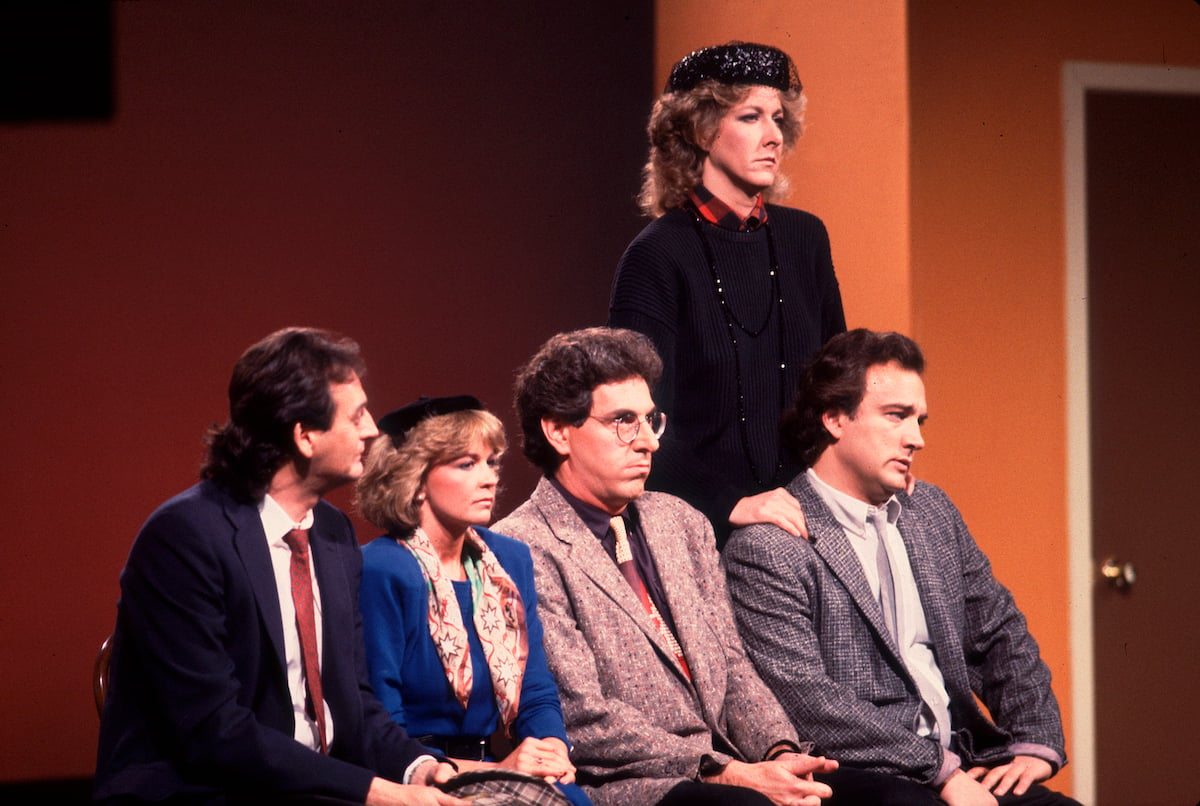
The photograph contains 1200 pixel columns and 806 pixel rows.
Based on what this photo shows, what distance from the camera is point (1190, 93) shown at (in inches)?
173

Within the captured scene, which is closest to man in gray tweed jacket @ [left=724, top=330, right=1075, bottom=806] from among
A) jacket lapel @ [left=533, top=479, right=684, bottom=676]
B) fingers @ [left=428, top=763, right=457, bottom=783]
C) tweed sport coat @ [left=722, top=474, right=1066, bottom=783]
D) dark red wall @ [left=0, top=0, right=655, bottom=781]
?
tweed sport coat @ [left=722, top=474, right=1066, bottom=783]

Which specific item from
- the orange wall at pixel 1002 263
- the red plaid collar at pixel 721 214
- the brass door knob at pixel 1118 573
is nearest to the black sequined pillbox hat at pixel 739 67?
the red plaid collar at pixel 721 214

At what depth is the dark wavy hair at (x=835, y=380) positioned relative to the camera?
3139 mm

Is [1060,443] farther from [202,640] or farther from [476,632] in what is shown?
[202,640]

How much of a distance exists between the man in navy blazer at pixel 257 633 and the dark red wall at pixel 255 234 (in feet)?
5.35

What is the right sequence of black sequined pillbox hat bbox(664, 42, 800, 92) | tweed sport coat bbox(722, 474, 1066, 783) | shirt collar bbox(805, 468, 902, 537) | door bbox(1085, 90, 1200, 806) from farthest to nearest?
door bbox(1085, 90, 1200, 806)
black sequined pillbox hat bbox(664, 42, 800, 92)
shirt collar bbox(805, 468, 902, 537)
tweed sport coat bbox(722, 474, 1066, 783)

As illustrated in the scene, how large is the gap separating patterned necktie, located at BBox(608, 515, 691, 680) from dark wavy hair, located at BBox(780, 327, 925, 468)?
47 cm

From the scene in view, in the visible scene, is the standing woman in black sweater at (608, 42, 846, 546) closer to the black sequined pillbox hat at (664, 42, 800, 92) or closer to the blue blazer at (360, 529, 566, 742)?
the black sequined pillbox hat at (664, 42, 800, 92)

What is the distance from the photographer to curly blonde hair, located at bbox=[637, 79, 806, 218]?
3303 millimetres

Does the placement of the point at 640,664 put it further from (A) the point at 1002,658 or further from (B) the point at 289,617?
(A) the point at 1002,658

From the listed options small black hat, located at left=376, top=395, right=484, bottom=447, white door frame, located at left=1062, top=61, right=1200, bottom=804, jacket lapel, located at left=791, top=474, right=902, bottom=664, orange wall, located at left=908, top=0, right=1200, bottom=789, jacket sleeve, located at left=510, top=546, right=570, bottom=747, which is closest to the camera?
jacket sleeve, located at left=510, top=546, right=570, bottom=747

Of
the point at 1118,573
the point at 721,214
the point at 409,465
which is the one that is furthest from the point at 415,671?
the point at 1118,573

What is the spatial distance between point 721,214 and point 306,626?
144cm

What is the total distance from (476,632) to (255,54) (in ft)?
7.11
